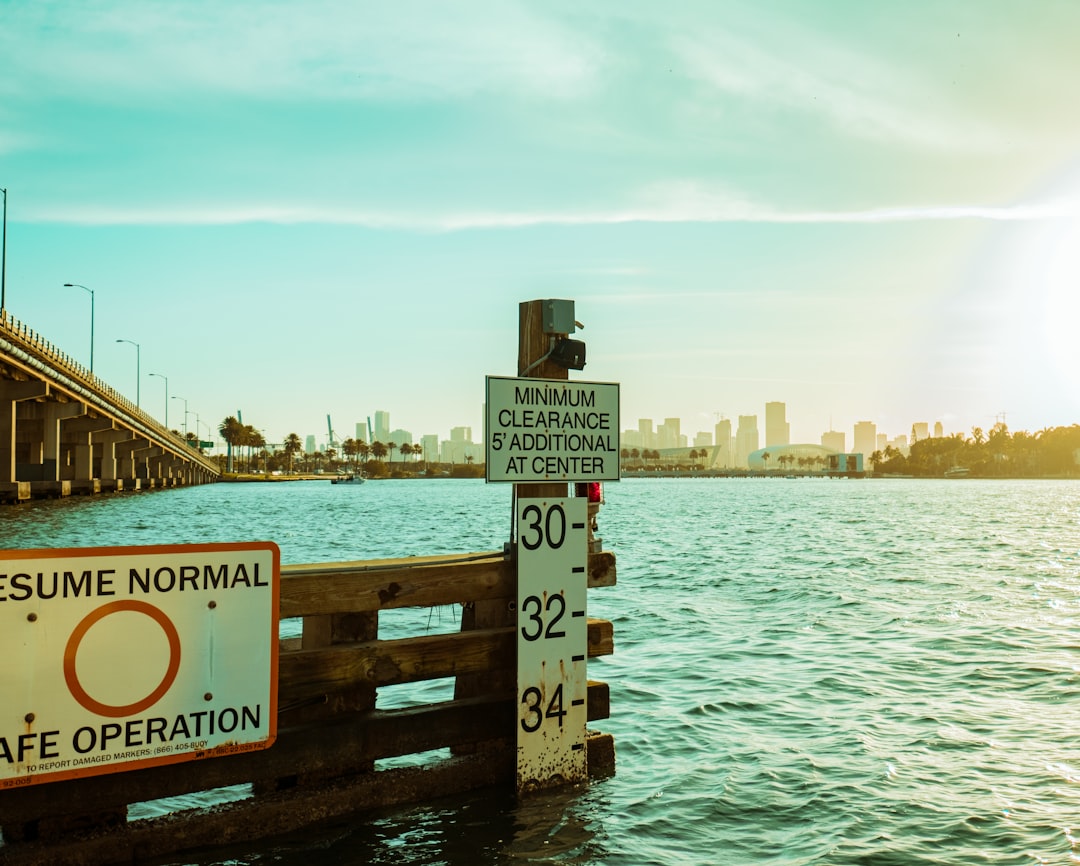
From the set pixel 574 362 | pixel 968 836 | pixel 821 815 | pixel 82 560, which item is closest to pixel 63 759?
pixel 82 560

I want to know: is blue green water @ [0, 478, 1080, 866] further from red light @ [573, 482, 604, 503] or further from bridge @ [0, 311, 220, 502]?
bridge @ [0, 311, 220, 502]

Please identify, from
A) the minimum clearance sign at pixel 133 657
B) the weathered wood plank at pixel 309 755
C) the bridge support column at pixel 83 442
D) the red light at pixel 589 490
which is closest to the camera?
the minimum clearance sign at pixel 133 657

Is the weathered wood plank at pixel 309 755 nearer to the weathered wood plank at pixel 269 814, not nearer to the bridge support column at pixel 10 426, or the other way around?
the weathered wood plank at pixel 269 814

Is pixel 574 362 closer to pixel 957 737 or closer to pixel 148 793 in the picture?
pixel 148 793

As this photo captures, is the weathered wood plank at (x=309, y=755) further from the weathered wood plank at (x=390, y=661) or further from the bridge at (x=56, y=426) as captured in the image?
the bridge at (x=56, y=426)

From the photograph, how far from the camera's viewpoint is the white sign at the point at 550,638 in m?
7.37

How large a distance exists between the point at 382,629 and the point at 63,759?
1121 centimetres

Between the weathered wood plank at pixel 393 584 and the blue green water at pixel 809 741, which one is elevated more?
the weathered wood plank at pixel 393 584

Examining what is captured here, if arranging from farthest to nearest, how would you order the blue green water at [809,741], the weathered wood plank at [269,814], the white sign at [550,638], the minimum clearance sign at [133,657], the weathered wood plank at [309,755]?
the white sign at [550,638] < the blue green water at [809,741] < the weathered wood plank at [269,814] < the weathered wood plank at [309,755] < the minimum clearance sign at [133,657]

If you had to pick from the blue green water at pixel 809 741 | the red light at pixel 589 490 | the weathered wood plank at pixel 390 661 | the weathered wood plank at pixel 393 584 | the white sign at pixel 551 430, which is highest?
the white sign at pixel 551 430

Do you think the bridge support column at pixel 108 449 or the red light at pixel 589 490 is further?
the bridge support column at pixel 108 449

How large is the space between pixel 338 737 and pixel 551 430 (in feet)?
8.99

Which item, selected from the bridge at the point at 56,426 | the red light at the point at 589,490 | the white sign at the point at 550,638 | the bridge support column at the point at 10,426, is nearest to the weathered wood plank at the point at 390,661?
the white sign at the point at 550,638

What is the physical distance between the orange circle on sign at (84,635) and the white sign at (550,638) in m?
2.52
